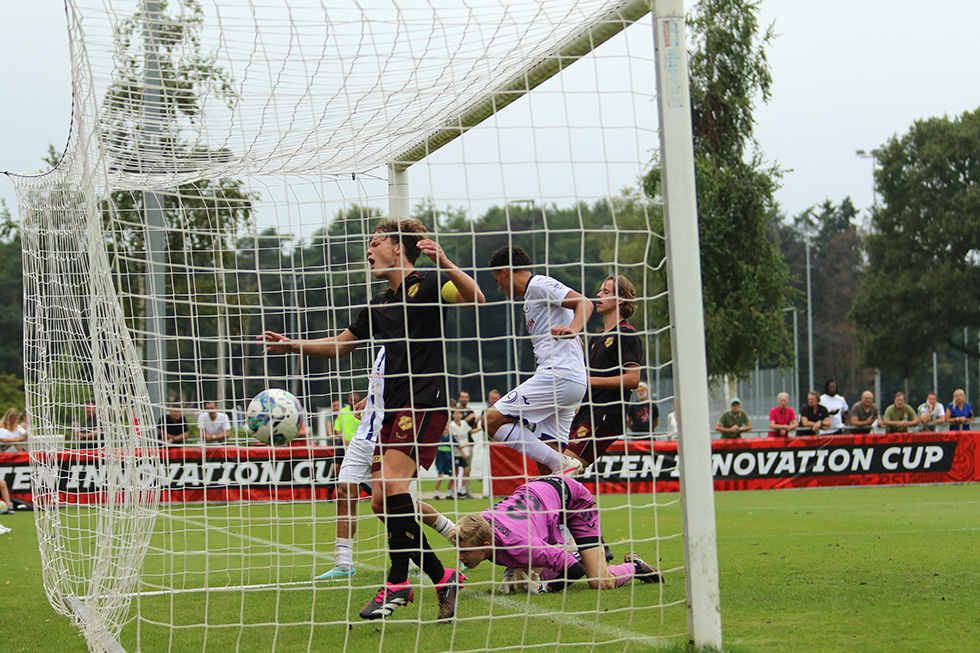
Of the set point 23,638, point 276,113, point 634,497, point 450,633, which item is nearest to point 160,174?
point 276,113

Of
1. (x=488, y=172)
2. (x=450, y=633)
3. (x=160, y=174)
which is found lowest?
(x=450, y=633)

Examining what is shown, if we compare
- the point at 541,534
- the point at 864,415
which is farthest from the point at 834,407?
the point at 541,534

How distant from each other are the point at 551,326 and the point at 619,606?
1.76 m

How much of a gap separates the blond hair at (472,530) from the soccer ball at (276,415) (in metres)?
1.61

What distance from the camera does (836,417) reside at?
16281mm

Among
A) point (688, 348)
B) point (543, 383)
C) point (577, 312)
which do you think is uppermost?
point (577, 312)

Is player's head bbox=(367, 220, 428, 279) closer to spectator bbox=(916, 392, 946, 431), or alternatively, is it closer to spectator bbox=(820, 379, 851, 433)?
spectator bbox=(820, 379, 851, 433)

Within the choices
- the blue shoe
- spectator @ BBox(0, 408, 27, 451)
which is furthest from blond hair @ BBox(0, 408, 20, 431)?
the blue shoe

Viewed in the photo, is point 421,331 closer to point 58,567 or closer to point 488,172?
point 488,172

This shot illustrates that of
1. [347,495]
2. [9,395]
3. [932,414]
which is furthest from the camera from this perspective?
[9,395]

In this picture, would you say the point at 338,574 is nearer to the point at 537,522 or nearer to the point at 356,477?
the point at 356,477

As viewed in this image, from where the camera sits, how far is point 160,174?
617 centimetres

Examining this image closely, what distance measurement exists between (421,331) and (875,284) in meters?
41.8

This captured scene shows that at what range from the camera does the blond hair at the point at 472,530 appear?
4.97 metres
